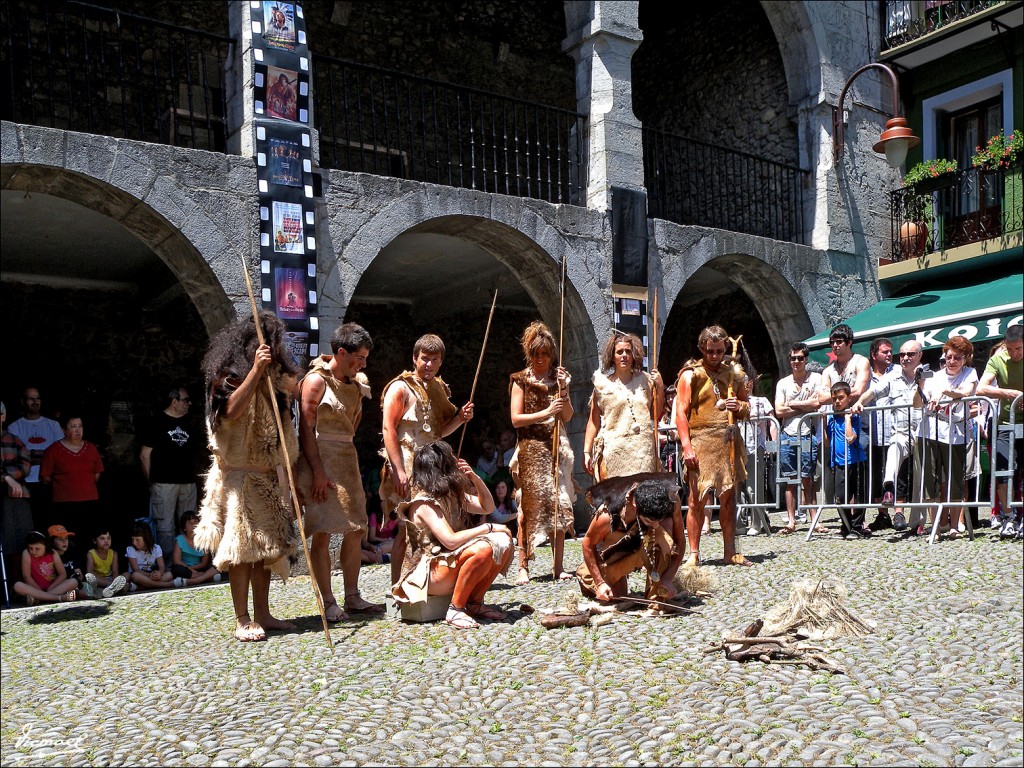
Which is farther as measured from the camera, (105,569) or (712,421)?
(105,569)

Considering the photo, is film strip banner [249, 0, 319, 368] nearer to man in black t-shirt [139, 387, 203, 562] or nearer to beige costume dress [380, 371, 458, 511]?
man in black t-shirt [139, 387, 203, 562]

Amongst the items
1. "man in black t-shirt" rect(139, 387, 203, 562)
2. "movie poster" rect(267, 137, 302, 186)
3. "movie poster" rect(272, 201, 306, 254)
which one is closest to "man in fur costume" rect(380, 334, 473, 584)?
"man in black t-shirt" rect(139, 387, 203, 562)

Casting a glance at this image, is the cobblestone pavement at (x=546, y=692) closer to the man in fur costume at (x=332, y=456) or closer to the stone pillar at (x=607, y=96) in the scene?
the man in fur costume at (x=332, y=456)

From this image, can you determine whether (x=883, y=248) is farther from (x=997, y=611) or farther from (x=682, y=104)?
(x=997, y=611)

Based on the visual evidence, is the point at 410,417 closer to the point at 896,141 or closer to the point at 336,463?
the point at 336,463

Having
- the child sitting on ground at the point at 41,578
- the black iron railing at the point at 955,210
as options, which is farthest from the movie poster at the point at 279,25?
the black iron railing at the point at 955,210

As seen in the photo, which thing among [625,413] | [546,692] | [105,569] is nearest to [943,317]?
[625,413]

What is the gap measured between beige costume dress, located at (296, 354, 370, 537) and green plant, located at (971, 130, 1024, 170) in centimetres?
782

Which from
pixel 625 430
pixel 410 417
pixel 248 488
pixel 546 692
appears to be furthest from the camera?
pixel 625 430

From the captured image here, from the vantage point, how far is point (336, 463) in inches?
200

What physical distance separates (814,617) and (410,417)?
226 cm

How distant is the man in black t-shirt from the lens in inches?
308

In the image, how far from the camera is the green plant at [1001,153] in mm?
10070

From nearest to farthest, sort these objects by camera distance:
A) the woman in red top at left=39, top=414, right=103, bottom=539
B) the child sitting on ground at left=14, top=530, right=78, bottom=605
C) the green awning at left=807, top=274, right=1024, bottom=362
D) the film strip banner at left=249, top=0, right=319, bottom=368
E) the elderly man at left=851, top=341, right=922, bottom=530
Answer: the child sitting on ground at left=14, top=530, right=78, bottom=605, the elderly man at left=851, top=341, right=922, bottom=530, the woman in red top at left=39, top=414, right=103, bottom=539, the film strip banner at left=249, top=0, right=319, bottom=368, the green awning at left=807, top=274, right=1024, bottom=362
